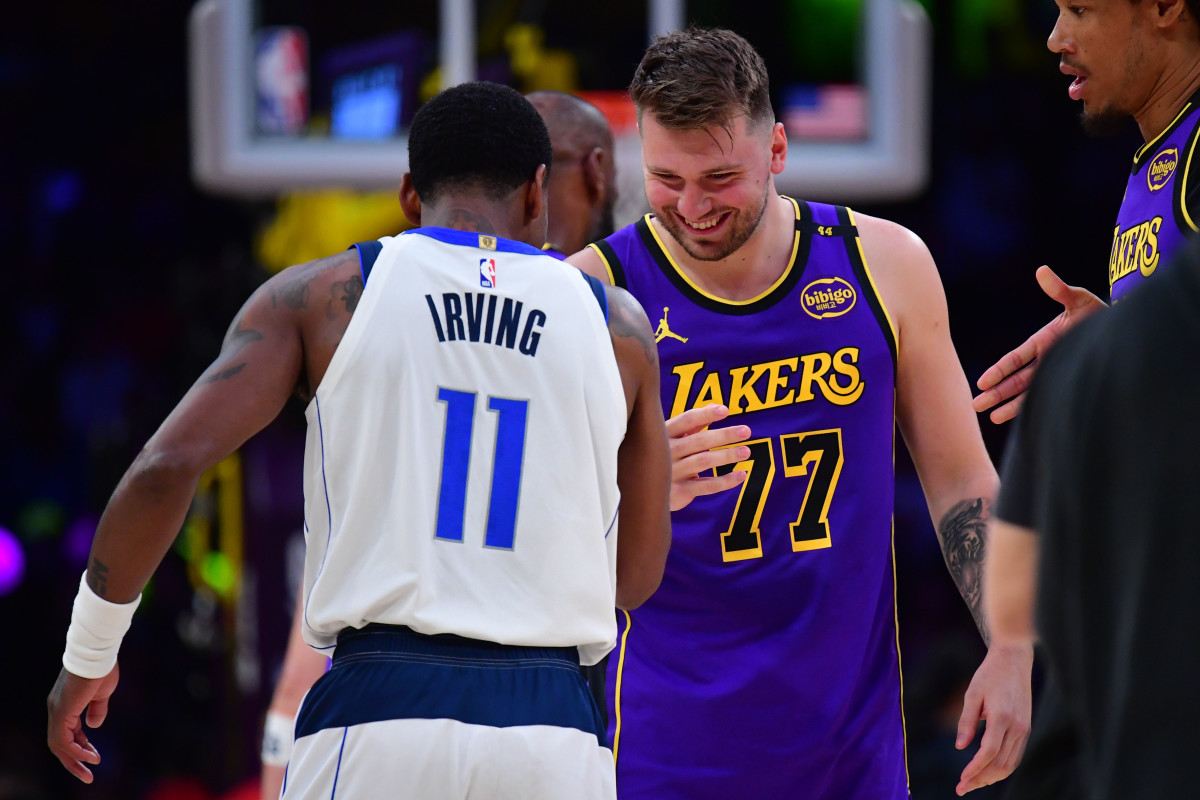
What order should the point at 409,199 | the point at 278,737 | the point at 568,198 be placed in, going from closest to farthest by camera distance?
the point at 409,199
the point at 278,737
the point at 568,198

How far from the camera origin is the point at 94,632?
132 inches

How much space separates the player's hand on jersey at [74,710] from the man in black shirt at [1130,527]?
76.0 inches

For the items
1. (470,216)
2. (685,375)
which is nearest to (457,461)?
(470,216)

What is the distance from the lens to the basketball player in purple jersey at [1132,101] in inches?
156

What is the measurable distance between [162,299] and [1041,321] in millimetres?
6081

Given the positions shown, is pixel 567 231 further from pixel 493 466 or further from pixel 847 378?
pixel 493 466

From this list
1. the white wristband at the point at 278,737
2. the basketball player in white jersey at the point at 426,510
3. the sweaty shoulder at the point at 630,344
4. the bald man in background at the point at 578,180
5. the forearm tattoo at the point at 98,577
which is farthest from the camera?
the bald man in background at the point at 578,180

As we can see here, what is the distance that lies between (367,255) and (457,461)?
449 millimetres

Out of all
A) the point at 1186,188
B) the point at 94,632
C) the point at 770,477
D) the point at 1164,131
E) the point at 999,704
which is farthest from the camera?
the point at 770,477

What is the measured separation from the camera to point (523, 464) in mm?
3312

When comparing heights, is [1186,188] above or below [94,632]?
above

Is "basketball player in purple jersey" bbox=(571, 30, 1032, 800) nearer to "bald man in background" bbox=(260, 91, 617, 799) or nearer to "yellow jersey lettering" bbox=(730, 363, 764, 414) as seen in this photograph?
"yellow jersey lettering" bbox=(730, 363, 764, 414)

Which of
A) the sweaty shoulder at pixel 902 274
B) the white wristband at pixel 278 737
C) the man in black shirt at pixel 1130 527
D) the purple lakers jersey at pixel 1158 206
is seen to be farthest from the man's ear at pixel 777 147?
the white wristband at pixel 278 737

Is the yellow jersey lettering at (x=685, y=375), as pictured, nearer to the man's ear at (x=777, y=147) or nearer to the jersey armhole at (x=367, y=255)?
the man's ear at (x=777, y=147)
